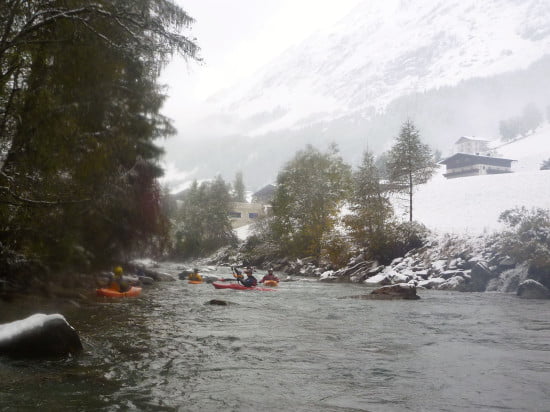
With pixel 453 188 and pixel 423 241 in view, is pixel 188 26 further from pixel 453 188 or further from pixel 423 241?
pixel 453 188

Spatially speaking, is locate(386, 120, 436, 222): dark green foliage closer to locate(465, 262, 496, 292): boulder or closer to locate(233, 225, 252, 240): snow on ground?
locate(465, 262, 496, 292): boulder

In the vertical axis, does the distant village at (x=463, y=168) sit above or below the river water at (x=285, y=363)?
above

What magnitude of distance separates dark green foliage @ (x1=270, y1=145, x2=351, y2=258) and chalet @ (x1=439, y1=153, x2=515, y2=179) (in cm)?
4133

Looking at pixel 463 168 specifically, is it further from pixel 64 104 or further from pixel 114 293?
pixel 64 104

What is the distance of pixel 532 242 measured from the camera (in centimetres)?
2375

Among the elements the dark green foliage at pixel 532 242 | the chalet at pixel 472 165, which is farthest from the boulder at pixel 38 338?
the chalet at pixel 472 165

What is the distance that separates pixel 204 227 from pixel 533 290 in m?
55.4

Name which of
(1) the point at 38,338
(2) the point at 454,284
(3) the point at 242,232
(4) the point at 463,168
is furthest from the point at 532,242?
(3) the point at 242,232

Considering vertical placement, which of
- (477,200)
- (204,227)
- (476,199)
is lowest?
(204,227)

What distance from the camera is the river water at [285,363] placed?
5918 millimetres

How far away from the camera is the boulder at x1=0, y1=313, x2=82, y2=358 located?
7.41 m

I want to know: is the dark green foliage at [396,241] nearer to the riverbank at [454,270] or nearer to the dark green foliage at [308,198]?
the riverbank at [454,270]

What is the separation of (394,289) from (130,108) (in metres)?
14.7

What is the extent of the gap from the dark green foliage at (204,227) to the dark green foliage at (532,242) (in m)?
47.8
